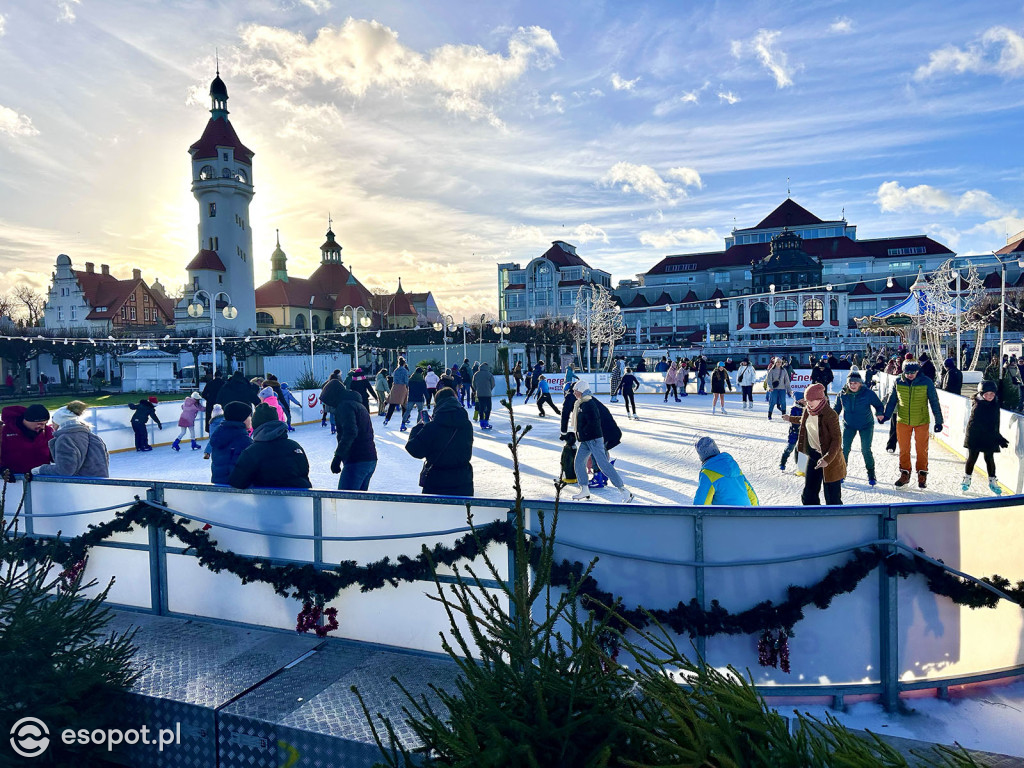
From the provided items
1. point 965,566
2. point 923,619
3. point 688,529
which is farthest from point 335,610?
point 965,566

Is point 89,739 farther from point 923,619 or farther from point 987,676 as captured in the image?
point 987,676

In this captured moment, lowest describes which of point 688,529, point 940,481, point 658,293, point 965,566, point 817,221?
point 940,481

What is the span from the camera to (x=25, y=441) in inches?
228

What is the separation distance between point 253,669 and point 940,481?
9593 mm

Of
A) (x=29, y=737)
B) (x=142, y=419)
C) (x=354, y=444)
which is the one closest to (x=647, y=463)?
(x=354, y=444)

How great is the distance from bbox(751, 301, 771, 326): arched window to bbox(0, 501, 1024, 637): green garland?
61.8 m

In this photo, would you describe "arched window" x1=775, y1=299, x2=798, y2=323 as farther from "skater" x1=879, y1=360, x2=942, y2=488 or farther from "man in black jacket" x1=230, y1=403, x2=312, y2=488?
"man in black jacket" x1=230, y1=403, x2=312, y2=488

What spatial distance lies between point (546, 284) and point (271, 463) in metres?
69.5

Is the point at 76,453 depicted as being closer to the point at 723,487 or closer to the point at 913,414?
the point at 723,487

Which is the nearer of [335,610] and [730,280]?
[335,610]

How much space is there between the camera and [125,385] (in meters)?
39.1

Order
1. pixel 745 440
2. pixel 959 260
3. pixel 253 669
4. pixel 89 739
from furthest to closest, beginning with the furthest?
1. pixel 959 260
2. pixel 745 440
3. pixel 253 669
4. pixel 89 739

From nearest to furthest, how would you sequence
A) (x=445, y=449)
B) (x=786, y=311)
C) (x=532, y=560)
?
(x=532, y=560) < (x=445, y=449) < (x=786, y=311)

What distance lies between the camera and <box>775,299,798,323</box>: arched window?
57.5 m
